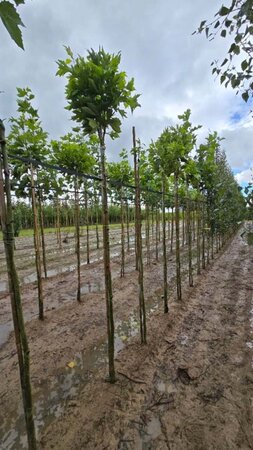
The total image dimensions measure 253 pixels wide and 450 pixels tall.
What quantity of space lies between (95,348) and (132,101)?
356 cm

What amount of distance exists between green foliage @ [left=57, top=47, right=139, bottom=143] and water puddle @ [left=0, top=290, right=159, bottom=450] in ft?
9.98

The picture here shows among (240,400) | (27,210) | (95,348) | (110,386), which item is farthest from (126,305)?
(27,210)

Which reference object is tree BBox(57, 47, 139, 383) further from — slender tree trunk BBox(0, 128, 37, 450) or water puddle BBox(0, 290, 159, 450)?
water puddle BBox(0, 290, 159, 450)

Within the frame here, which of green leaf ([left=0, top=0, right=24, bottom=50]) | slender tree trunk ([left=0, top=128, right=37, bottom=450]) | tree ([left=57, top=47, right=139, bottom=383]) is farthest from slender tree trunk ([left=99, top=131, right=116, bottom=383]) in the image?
green leaf ([left=0, top=0, right=24, bottom=50])

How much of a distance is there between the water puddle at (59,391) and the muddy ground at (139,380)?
1 centimetres

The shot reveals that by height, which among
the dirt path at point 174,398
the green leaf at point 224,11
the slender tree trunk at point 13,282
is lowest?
the dirt path at point 174,398

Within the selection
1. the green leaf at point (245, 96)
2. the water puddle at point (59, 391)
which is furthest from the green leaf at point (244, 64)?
the water puddle at point (59, 391)

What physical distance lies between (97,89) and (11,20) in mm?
1858

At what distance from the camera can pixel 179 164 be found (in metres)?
5.24

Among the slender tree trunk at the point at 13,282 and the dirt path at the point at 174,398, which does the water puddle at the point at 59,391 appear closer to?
the dirt path at the point at 174,398

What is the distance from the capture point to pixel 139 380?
302 centimetres

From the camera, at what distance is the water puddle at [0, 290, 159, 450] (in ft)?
7.63

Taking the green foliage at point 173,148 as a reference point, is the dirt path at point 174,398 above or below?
below

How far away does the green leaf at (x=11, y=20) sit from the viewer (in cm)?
76
